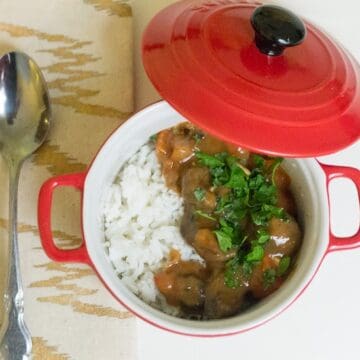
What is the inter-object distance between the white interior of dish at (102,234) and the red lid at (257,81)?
12cm

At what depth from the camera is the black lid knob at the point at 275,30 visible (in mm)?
654

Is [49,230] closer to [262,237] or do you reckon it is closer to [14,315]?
[14,315]

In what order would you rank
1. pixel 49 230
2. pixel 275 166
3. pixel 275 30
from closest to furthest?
pixel 275 30, pixel 49 230, pixel 275 166

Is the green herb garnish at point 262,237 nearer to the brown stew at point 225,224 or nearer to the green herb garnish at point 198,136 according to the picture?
the brown stew at point 225,224

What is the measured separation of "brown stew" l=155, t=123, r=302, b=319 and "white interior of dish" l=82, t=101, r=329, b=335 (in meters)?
0.02

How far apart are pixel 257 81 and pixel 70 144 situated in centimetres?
33

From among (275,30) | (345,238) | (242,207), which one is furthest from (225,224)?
(275,30)

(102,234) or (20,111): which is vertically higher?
(20,111)

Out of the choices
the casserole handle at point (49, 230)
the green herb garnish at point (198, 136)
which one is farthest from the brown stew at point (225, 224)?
the casserole handle at point (49, 230)

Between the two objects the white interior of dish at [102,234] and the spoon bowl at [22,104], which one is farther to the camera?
the spoon bowl at [22,104]

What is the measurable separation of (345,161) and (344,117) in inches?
10.4

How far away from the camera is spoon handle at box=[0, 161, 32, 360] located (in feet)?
2.58

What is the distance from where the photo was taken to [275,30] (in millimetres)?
654

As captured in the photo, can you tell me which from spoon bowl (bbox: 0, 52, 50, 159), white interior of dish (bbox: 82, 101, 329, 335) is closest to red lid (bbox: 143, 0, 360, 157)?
white interior of dish (bbox: 82, 101, 329, 335)
